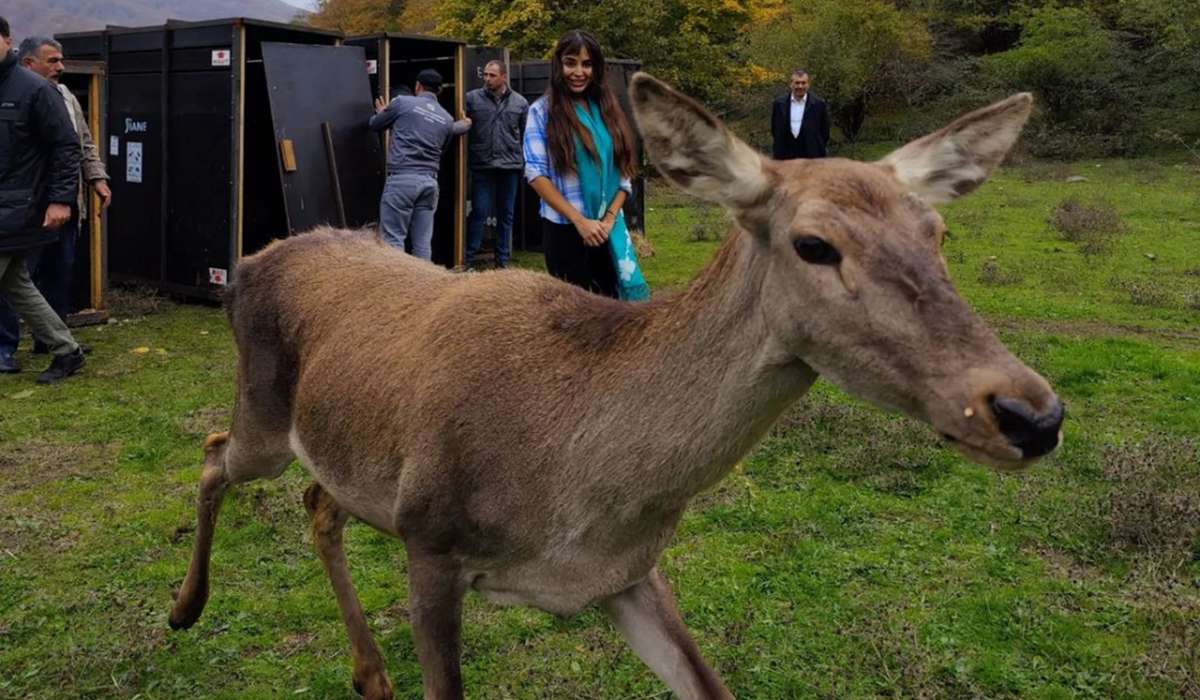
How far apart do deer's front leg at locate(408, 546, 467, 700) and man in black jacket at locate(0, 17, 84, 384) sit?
19.9ft

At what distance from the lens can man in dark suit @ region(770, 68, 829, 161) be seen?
488 inches

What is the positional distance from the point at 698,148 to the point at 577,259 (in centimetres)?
295

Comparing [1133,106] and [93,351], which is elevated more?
[1133,106]

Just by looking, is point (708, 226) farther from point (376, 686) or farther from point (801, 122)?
point (376, 686)

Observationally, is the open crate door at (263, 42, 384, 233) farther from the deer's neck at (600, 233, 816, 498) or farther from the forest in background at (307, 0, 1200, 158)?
the forest in background at (307, 0, 1200, 158)

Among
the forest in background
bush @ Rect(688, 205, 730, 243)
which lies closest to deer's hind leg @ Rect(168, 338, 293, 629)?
bush @ Rect(688, 205, 730, 243)

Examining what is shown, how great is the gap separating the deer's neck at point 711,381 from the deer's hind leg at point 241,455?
74.1 inches

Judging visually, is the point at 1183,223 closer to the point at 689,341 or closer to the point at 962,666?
the point at 962,666

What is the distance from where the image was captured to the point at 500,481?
10.2 feet

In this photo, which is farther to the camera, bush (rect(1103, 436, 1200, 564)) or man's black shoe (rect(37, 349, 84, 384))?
man's black shoe (rect(37, 349, 84, 384))

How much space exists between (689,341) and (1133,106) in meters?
36.0

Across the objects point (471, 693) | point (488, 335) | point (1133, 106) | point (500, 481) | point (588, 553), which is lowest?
point (471, 693)

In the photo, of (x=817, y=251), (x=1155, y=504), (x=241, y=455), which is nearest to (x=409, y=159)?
(x=241, y=455)

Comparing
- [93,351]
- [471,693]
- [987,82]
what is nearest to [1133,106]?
[987,82]
